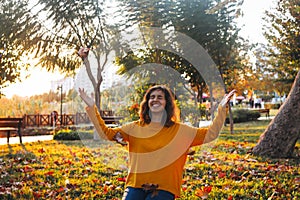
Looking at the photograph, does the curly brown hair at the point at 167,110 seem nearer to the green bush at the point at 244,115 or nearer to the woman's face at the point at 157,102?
the woman's face at the point at 157,102

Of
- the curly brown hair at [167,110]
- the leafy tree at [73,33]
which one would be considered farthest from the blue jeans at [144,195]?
the leafy tree at [73,33]

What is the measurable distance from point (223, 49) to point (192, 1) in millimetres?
2127

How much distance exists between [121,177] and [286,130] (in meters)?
3.39

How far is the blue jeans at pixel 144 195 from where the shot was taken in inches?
113

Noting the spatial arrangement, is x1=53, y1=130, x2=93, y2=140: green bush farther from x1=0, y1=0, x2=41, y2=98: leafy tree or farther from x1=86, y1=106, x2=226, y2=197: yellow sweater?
x1=86, y1=106, x2=226, y2=197: yellow sweater

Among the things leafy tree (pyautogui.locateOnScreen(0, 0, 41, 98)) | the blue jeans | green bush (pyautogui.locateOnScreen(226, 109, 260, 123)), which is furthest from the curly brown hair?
green bush (pyautogui.locateOnScreen(226, 109, 260, 123))

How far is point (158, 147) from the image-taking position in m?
2.98

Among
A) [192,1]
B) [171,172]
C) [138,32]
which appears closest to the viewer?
[171,172]

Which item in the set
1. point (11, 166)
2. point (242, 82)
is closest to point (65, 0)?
point (11, 166)

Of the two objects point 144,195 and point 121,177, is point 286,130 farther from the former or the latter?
point 144,195

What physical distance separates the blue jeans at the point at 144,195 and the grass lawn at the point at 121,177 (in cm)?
151

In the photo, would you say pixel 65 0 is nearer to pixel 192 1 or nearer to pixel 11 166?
pixel 192 1

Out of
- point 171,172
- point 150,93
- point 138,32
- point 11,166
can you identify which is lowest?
point 11,166

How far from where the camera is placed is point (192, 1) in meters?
14.0
